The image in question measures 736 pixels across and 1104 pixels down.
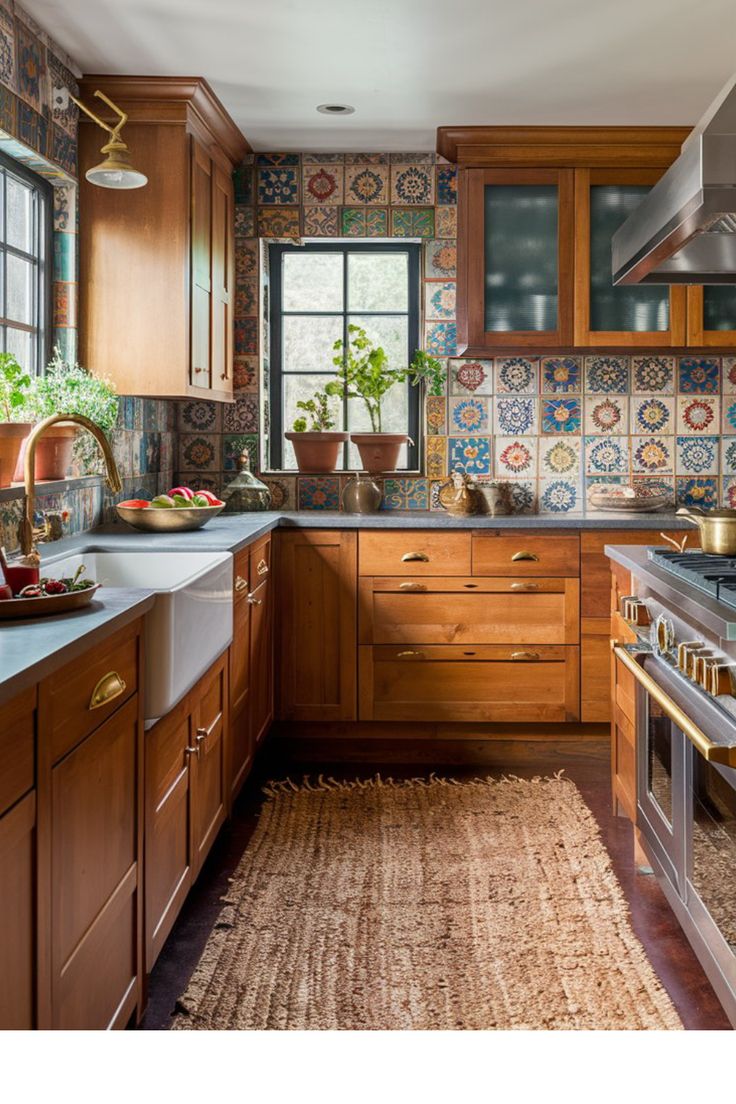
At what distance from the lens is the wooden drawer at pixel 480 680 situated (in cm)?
411

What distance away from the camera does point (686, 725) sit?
1990 millimetres

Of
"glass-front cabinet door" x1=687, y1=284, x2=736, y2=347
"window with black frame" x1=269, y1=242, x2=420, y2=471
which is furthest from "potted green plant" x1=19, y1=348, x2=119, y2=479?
"glass-front cabinet door" x1=687, y1=284, x2=736, y2=347

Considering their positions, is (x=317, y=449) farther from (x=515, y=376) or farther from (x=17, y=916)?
(x=17, y=916)

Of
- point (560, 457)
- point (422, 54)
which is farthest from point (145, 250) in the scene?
point (560, 457)

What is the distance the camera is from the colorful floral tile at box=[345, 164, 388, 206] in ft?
15.0

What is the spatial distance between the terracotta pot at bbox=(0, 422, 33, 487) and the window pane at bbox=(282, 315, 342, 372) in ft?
7.19

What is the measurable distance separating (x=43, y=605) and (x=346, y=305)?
3146 mm

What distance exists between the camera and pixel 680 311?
4.24 metres

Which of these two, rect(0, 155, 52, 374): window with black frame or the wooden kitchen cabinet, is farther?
the wooden kitchen cabinet

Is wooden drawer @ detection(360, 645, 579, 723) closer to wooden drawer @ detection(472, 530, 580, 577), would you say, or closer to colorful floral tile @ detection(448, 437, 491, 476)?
wooden drawer @ detection(472, 530, 580, 577)

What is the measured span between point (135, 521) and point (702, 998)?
222 cm
